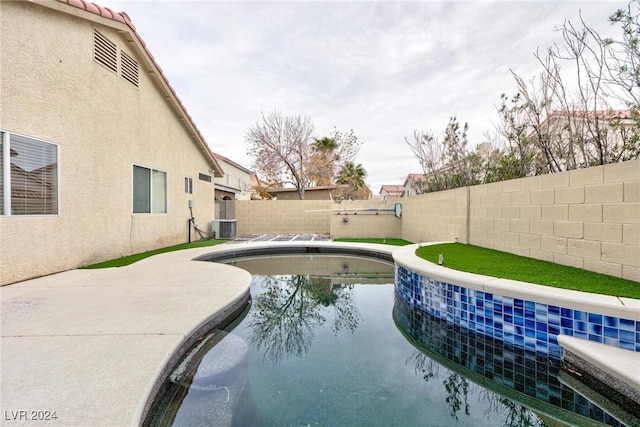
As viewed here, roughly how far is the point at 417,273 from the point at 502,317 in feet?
4.91

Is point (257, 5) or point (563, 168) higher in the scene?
point (257, 5)

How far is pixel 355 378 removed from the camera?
9.98 feet

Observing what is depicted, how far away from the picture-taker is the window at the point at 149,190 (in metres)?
8.51

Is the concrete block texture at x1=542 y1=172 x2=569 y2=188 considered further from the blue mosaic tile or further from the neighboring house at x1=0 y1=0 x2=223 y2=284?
the neighboring house at x1=0 y1=0 x2=223 y2=284

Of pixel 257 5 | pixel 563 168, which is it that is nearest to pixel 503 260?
pixel 563 168

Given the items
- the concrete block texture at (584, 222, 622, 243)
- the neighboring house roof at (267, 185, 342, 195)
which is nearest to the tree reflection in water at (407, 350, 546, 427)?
the concrete block texture at (584, 222, 622, 243)

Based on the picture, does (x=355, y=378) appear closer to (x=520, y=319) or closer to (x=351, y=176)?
(x=520, y=319)

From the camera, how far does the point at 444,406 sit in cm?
267

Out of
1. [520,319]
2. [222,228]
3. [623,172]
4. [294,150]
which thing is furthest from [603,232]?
[294,150]

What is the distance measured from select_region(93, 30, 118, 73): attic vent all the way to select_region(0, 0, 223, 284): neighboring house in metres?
0.03

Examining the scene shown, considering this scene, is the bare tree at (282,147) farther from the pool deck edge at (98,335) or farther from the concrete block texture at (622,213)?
the concrete block texture at (622,213)

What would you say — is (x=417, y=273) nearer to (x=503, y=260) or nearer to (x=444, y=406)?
(x=503, y=260)

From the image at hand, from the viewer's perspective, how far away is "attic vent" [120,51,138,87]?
788 cm

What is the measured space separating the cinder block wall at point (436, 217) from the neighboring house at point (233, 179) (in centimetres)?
1292
